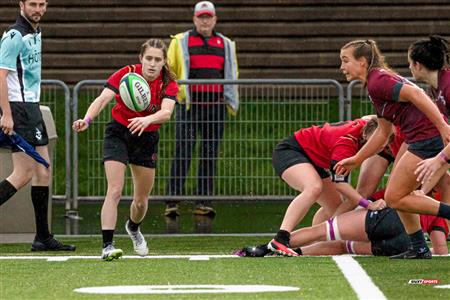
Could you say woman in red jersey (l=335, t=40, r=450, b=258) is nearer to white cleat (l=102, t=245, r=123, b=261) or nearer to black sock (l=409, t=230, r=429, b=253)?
black sock (l=409, t=230, r=429, b=253)

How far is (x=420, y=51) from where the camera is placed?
1167 centimetres

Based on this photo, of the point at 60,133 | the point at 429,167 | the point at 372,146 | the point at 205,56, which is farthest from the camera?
the point at 60,133

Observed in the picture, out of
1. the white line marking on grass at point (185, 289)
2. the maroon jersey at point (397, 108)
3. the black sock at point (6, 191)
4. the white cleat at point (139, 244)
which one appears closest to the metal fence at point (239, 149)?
the black sock at point (6, 191)

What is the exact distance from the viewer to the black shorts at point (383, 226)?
12484 millimetres

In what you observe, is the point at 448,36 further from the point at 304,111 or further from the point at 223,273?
the point at 223,273

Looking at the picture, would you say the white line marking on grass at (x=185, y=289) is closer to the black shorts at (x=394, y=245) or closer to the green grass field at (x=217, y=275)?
the green grass field at (x=217, y=275)

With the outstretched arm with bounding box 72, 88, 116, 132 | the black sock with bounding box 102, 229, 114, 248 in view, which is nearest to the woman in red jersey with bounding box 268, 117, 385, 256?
the black sock with bounding box 102, 229, 114, 248

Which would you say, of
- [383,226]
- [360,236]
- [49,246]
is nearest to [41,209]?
[49,246]

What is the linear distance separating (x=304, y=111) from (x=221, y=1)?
6.76 m

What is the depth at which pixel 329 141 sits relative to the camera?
1309 centimetres

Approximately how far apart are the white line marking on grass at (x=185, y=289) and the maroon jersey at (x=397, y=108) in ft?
7.05

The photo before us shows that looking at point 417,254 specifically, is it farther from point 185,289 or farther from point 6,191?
point 6,191

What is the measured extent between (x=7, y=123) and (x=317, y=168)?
8.28ft

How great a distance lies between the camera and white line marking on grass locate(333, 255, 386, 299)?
955 cm
